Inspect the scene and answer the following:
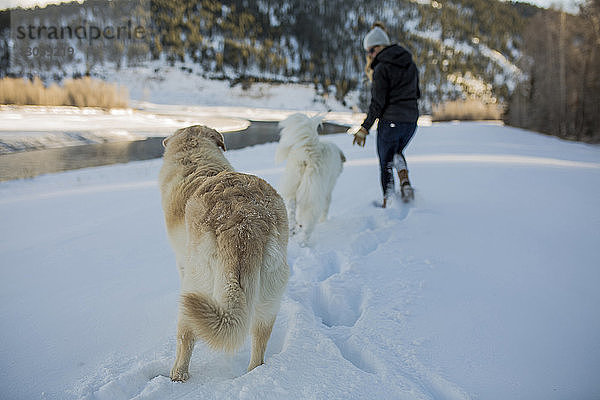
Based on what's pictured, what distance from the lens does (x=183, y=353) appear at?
1657mm

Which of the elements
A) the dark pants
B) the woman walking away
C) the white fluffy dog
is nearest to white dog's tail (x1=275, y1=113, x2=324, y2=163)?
the white fluffy dog

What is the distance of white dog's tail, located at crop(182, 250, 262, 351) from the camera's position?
4.31 ft

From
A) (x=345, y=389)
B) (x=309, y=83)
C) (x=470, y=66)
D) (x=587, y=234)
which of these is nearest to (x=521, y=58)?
(x=587, y=234)

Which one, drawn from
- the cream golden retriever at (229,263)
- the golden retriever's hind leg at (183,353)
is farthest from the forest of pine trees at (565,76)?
the golden retriever's hind leg at (183,353)

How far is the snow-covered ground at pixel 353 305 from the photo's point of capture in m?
1.58

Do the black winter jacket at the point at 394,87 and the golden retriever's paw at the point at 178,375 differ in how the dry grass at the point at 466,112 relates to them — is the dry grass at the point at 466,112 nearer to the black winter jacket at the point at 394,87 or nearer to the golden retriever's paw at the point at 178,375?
the black winter jacket at the point at 394,87

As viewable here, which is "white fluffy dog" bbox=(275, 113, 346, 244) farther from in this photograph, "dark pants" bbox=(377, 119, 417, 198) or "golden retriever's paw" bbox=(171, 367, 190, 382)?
"golden retriever's paw" bbox=(171, 367, 190, 382)

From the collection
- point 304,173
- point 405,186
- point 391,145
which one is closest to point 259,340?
point 304,173

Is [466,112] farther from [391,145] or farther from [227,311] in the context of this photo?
[227,311]

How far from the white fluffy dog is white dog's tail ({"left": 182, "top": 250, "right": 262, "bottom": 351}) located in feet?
6.72

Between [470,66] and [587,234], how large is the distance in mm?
61151

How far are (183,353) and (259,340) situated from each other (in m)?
0.38

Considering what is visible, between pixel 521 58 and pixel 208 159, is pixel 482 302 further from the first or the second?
pixel 521 58

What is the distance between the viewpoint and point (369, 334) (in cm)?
191
